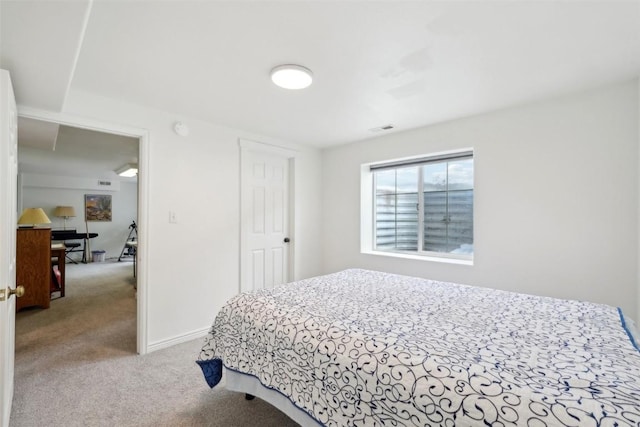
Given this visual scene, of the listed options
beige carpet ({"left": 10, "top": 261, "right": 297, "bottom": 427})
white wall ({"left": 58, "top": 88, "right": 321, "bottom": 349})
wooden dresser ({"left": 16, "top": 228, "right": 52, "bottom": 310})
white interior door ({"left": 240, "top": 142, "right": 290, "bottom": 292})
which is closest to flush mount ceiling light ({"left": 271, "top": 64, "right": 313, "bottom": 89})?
white wall ({"left": 58, "top": 88, "right": 321, "bottom": 349})

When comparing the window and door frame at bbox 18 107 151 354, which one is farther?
the window

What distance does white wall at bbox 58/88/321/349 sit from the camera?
8.75ft

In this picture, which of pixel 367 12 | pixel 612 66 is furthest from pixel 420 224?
pixel 367 12

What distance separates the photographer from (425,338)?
1.31m

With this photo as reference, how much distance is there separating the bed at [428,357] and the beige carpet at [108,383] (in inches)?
8.8

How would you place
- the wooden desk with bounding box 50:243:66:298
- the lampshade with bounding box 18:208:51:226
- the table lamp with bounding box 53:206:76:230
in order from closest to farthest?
the lampshade with bounding box 18:208:51:226
the wooden desk with bounding box 50:243:66:298
the table lamp with bounding box 53:206:76:230

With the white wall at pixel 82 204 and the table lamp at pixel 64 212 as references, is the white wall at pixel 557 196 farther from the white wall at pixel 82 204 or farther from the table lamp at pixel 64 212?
the table lamp at pixel 64 212

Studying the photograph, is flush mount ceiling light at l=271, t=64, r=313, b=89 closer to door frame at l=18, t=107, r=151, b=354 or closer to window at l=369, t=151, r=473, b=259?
door frame at l=18, t=107, r=151, b=354

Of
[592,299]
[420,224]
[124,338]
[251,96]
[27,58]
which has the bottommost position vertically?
[124,338]

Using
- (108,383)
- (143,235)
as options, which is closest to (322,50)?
(143,235)

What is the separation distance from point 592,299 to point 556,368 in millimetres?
1706

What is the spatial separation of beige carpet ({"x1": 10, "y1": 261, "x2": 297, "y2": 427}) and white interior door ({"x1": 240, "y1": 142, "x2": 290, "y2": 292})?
1003 millimetres

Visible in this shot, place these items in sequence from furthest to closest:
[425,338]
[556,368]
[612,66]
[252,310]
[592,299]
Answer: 1. [592,299]
2. [612,66]
3. [252,310]
4. [425,338]
5. [556,368]

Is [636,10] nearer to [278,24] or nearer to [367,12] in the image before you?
[367,12]
